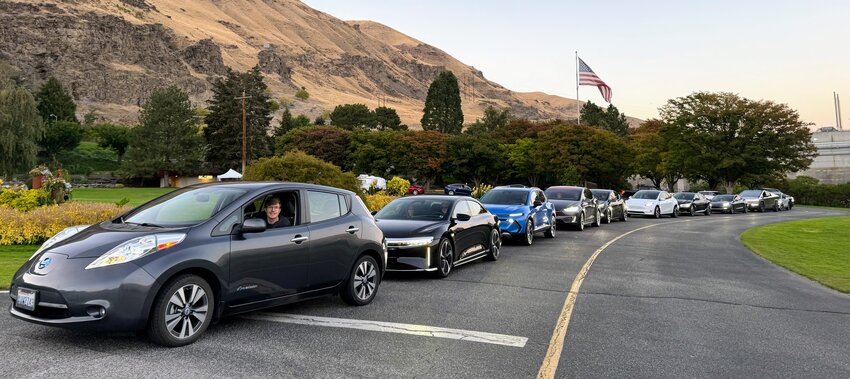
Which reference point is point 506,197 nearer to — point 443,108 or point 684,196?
point 684,196

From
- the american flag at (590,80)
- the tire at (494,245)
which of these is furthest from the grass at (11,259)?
the american flag at (590,80)

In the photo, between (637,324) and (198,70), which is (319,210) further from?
(198,70)

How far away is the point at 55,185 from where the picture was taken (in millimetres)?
15867

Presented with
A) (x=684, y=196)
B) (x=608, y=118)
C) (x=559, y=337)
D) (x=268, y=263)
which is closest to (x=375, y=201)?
(x=268, y=263)

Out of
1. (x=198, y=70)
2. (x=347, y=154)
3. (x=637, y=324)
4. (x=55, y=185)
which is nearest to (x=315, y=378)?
(x=637, y=324)

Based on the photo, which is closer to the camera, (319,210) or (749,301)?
(319,210)

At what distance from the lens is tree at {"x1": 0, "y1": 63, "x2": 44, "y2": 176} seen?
2125 inches

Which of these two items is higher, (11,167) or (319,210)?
(11,167)

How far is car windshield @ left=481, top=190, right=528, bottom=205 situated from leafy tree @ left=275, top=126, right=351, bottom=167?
66587 millimetres

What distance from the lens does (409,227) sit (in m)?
9.70

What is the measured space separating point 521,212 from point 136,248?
454 inches

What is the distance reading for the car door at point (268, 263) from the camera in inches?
219

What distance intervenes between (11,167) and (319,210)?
62.5m

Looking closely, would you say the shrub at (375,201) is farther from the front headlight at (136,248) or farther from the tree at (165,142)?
the tree at (165,142)
